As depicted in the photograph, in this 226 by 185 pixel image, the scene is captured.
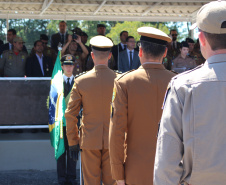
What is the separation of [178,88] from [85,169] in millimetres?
2778

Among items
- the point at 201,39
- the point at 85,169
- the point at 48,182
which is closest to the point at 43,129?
the point at 48,182

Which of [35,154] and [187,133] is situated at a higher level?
[187,133]

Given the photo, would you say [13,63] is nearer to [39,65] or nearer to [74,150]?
[39,65]

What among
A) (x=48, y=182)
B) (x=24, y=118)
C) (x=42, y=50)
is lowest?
(x=48, y=182)

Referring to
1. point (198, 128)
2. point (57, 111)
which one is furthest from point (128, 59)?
point (198, 128)

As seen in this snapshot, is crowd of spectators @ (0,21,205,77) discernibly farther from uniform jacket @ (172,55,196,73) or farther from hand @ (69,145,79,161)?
hand @ (69,145,79,161)

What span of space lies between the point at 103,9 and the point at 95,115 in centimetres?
697

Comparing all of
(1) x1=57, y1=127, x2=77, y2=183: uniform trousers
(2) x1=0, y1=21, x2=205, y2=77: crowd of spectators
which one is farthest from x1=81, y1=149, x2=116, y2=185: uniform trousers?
(2) x1=0, y1=21, x2=205, y2=77: crowd of spectators

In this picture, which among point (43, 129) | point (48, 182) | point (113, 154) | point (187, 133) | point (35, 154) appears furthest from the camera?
point (43, 129)

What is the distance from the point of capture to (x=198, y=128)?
1.91 meters

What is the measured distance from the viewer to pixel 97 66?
4.59 meters

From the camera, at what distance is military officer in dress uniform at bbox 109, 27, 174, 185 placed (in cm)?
305

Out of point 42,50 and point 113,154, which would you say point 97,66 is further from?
point 42,50

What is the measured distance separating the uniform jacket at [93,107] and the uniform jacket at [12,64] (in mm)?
4632
